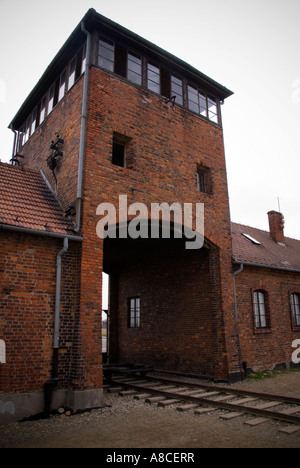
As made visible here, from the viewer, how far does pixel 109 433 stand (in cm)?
572

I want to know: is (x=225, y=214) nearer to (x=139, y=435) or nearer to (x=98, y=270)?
(x=98, y=270)

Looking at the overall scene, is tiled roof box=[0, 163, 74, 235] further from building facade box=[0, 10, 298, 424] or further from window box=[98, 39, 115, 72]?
window box=[98, 39, 115, 72]

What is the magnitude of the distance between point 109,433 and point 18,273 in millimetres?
3754

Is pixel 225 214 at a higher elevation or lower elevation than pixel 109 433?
higher

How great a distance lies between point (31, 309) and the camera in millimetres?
7441

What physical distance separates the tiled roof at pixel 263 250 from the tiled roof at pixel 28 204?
22.1 ft

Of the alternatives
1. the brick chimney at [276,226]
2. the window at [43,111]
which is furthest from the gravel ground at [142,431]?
the brick chimney at [276,226]

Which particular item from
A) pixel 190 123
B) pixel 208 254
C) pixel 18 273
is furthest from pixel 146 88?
pixel 18 273

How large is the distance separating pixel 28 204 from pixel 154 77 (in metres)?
6.22

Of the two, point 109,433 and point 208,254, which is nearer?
point 109,433

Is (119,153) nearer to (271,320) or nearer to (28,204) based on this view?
(28,204)

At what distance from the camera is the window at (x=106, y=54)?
33.1ft

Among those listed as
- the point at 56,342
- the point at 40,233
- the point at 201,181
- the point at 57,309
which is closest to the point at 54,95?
the point at 201,181

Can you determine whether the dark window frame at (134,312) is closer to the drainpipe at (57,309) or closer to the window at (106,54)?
the drainpipe at (57,309)
